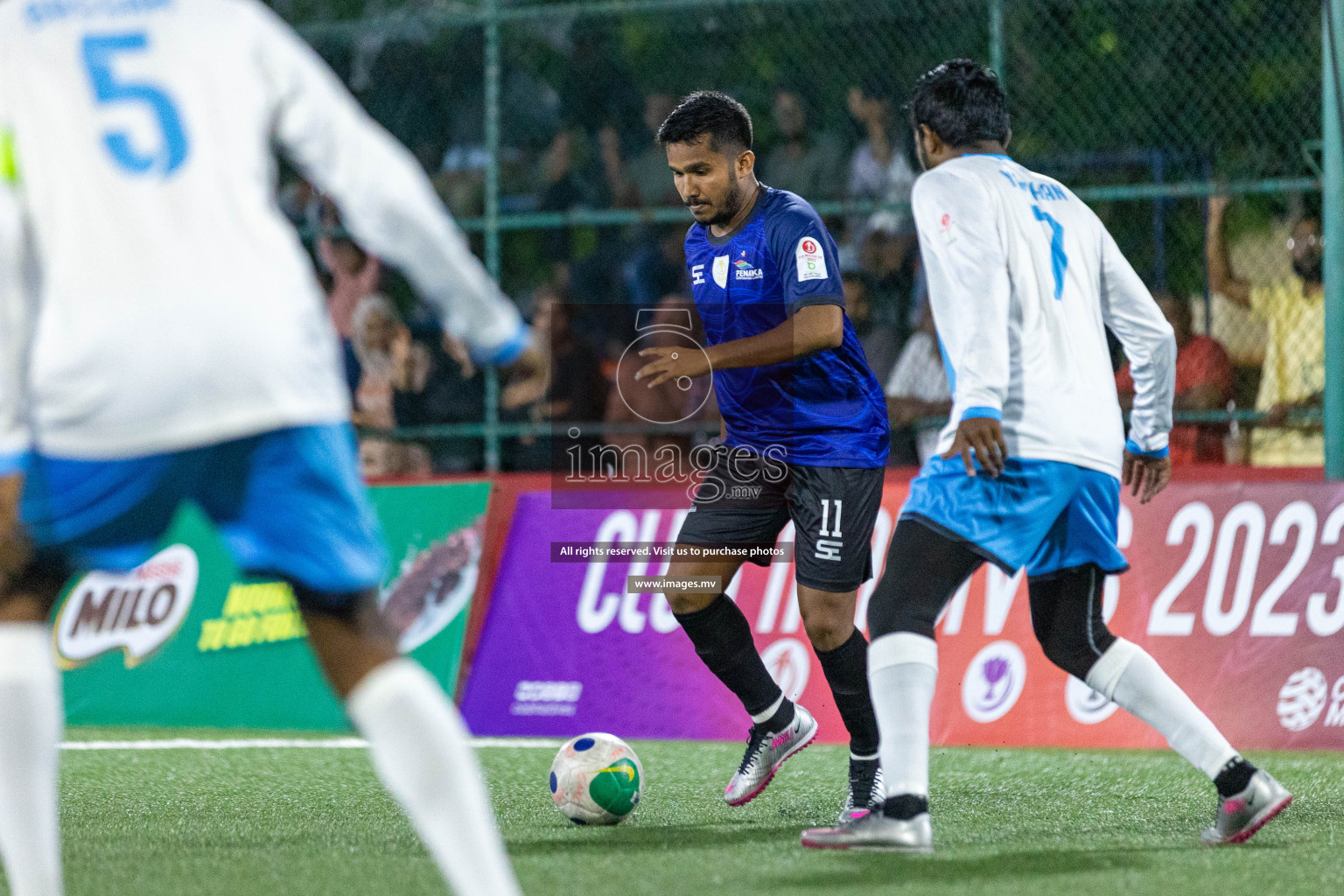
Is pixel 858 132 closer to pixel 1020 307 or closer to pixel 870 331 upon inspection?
pixel 870 331

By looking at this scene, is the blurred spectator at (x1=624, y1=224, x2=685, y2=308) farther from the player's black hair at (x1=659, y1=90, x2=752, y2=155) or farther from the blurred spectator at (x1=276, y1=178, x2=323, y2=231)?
the player's black hair at (x1=659, y1=90, x2=752, y2=155)

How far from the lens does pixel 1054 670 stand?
7656mm

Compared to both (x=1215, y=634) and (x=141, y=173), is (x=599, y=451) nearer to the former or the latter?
(x=1215, y=634)

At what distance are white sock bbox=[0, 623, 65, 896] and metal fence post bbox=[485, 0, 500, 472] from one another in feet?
22.4

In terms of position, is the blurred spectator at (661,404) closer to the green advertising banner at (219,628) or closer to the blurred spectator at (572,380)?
the blurred spectator at (572,380)

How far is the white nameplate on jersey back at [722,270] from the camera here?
5602 mm

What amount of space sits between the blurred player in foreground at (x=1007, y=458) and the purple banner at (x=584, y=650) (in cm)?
342

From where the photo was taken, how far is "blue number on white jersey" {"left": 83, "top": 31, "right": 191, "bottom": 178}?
2988mm

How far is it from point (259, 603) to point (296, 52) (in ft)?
19.9

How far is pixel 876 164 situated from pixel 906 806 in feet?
21.7

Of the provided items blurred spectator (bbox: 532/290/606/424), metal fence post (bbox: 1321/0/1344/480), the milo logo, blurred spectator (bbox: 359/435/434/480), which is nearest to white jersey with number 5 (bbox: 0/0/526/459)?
the milo logo

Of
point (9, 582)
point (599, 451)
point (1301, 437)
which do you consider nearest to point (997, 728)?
point (1301, 437)

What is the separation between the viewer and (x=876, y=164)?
1038 centimetres

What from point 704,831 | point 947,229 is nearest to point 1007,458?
point 947,229
